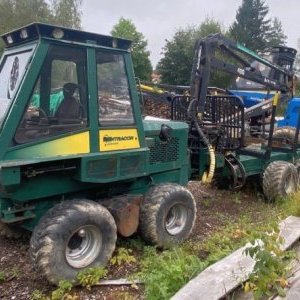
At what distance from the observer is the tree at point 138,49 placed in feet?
110

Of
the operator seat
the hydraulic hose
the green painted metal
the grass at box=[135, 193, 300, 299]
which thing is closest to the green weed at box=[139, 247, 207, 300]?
the grass at box=[135, 193, 300, 299]

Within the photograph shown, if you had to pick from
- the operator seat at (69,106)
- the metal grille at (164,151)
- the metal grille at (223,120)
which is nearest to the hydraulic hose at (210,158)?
the metal grille at (223,120)

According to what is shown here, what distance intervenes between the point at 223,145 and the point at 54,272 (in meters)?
3.80

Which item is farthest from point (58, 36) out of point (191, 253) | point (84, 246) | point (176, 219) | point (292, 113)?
point (292, 113)

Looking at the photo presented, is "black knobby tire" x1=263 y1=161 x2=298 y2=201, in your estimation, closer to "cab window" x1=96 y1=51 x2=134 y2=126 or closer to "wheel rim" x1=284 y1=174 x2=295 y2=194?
"wheel rim" x1=284 y1=174 x2=295 y2=194

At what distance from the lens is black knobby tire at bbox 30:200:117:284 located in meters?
3.87

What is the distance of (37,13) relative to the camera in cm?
3147

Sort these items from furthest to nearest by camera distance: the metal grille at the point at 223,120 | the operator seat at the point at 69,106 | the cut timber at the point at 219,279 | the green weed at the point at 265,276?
1. the metal grille at the point at 223,120
2. the operator seat at the point at 69,106
3. the cut timber at the point at 219,279
4. the green weed at the point at 265,276

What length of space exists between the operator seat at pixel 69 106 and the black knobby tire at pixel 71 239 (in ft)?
2.64

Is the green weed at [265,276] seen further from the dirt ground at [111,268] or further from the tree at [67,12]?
the tree at [67,12]

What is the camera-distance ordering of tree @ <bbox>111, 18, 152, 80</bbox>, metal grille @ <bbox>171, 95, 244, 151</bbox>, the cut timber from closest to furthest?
1. the cut timber
2. metal grille @ <bbox>171, 95, 244, 151</bbox>
3. tree @ <bbox>111, 18, 152, 80</bbox>

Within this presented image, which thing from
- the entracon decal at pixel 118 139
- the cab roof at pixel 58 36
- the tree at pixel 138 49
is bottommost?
the entracon decal at pixel 118 139

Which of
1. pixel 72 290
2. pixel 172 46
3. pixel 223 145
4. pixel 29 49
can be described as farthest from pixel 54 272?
pixel 172 46

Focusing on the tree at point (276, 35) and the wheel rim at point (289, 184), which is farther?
the tree at point (276, 35)
